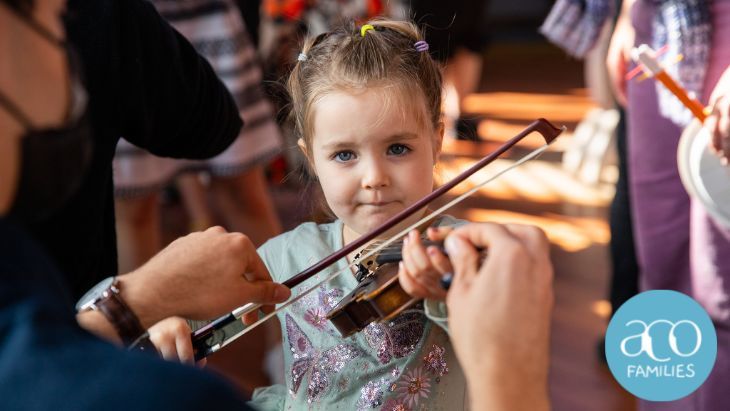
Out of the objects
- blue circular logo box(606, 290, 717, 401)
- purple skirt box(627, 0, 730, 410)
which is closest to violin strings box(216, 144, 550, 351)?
blue circular logo box(606, 290, 717, 401)

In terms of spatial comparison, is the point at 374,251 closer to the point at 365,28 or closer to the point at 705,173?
the point at 365,28

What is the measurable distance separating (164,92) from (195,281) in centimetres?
33

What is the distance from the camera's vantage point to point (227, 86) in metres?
2.13

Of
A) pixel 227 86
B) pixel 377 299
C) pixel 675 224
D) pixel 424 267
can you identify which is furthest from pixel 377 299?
pixel 227 86

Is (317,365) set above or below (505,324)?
below

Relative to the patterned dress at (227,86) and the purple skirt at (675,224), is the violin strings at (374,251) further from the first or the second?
the patterned dress at (227,86)

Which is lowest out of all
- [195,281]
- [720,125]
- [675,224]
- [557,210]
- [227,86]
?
[557,210]

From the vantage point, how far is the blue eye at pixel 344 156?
1.16 metres

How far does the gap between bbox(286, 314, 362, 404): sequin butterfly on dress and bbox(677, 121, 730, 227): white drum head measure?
583 millimetres

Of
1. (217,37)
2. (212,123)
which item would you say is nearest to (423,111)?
(212,123)

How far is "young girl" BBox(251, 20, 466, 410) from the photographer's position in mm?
1104

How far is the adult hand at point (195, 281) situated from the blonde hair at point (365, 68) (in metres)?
0.31

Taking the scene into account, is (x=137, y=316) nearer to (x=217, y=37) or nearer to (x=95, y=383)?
(x=95, y=383)

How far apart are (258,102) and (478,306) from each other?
1.54 meters
